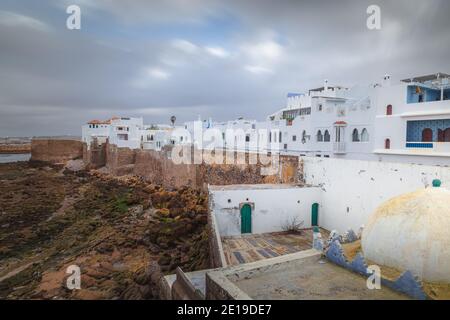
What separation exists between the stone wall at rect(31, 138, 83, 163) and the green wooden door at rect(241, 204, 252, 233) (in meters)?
42.8

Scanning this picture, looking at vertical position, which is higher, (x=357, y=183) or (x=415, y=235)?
(x=357, y=183)

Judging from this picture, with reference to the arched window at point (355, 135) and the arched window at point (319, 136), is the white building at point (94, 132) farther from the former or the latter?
Result: the arched window at point (355, 135)

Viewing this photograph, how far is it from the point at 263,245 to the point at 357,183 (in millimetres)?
4665

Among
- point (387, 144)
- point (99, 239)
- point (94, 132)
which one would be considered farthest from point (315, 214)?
point (94, 132)

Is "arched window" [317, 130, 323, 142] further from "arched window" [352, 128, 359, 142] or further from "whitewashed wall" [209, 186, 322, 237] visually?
"whitewashed wall" [209, 186, 322, 237]

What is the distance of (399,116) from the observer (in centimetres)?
1619

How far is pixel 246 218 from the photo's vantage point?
1350 cm

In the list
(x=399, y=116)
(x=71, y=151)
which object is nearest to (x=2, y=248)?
(x=399, y=116)

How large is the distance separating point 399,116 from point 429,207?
12864mm

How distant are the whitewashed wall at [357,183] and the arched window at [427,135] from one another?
6281 millimetres

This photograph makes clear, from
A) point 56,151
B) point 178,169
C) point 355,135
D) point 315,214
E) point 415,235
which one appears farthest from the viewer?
point 56,151

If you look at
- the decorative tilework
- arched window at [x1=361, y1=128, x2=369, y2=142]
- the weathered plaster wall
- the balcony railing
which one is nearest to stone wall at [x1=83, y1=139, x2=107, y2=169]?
the weathered plaster wall

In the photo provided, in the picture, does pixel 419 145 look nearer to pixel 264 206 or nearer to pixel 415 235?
pixel 264 206
